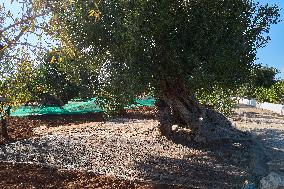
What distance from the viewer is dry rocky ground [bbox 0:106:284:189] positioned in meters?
14.5

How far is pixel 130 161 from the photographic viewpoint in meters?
17.2

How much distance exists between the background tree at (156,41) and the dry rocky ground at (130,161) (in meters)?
2.93

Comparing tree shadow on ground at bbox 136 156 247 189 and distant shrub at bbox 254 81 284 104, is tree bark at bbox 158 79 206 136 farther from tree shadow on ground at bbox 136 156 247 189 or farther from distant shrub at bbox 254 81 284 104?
distant shrub at bbox 254 81 284 104

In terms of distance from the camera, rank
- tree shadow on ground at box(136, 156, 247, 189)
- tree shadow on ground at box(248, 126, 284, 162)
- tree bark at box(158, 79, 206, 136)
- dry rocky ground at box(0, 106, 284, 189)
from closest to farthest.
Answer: tree shadow on ground at box(136, 156, 247, 189), dry rocky ground at box(0, 106, 284, 189), tree shadow on ground at box(248, 126, 284, 162), tree bark at box(158, 79, 206, 136)

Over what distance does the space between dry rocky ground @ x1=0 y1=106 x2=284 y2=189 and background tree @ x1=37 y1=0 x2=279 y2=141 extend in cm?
293

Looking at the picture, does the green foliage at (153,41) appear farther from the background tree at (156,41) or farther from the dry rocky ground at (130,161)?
the dry rocky ground at (130,161)

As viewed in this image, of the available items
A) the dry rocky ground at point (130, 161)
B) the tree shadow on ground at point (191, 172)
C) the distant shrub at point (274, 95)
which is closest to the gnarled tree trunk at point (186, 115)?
the dry rocky ground at point (130, 161)

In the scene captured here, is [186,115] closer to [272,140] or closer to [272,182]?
[272,140]

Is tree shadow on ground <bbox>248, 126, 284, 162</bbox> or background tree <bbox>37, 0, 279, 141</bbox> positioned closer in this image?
background tree <bbox>37, 0, 279, 141</bbox>

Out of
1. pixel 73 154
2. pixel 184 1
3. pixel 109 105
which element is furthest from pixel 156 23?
pixel 73 154

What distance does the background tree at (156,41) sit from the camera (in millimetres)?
17141

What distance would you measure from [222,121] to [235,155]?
226 inches

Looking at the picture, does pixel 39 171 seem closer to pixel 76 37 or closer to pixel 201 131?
pixel 76 37

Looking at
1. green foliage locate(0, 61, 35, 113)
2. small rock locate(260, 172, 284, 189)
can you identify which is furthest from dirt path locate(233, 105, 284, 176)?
green foliage locate(0, 61, 35, 113)
